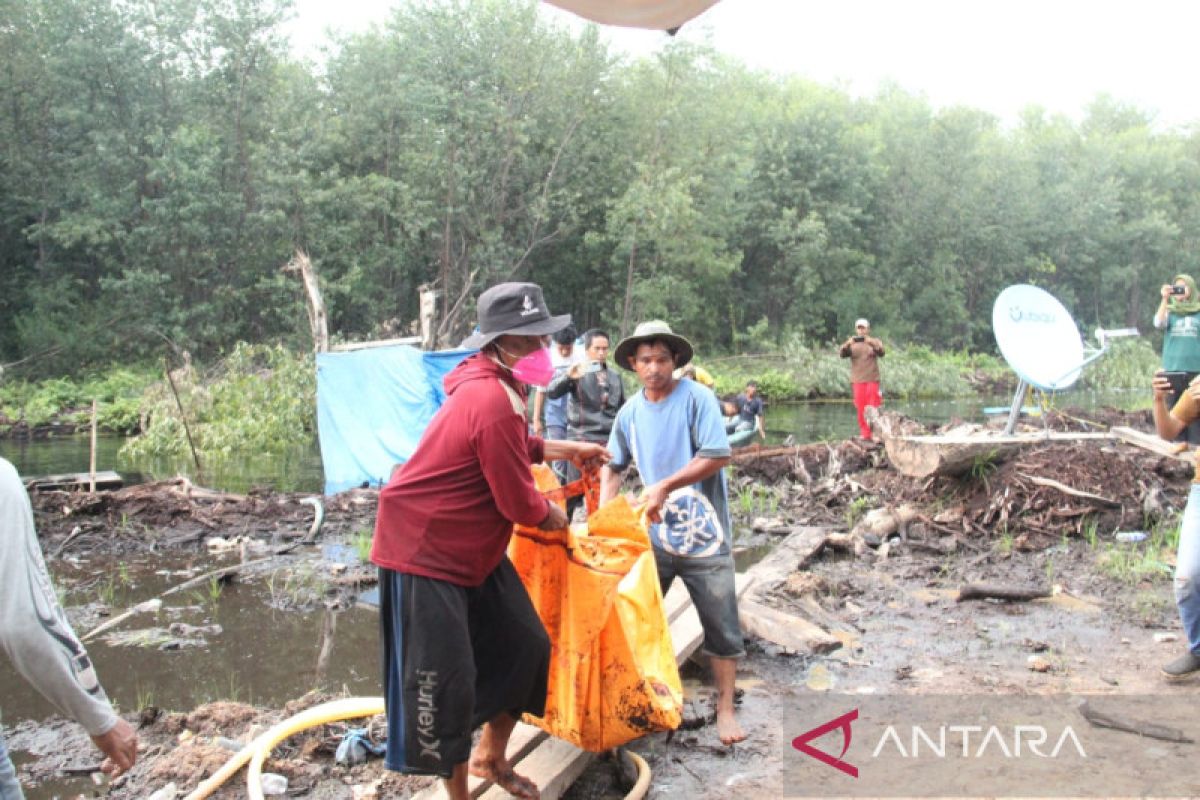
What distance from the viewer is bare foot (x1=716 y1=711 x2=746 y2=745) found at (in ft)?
13.6

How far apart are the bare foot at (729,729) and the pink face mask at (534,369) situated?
189 cm

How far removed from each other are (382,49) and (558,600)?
103ft

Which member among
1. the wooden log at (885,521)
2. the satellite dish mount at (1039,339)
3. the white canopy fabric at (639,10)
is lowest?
the wooden log at (885,521)

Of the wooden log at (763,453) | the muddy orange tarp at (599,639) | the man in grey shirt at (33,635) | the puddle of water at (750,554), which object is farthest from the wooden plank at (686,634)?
the wooden log at (763,453)

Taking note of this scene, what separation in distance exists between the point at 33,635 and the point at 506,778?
1.79m

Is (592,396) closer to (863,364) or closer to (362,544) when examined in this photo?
(362,544)

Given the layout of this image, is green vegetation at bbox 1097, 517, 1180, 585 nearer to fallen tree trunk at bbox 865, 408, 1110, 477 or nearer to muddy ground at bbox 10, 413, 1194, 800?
muddy ground at bbox 10, 413, 1194, 800

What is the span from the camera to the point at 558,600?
11.6ft

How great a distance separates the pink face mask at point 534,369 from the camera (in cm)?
322

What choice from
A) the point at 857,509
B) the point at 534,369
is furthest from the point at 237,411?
the point at 534,369

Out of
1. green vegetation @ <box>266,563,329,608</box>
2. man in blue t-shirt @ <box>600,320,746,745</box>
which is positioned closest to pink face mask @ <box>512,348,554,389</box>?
man in blue t-shirt @ <box>600,320,746,745</box>

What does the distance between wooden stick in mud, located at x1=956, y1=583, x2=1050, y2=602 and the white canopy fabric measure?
510cm

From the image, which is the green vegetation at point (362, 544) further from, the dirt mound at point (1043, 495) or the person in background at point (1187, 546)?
the person in background at point (1187, 546)

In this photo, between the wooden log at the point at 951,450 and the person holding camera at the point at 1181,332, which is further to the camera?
the person holding camera at the point at 1181,332
